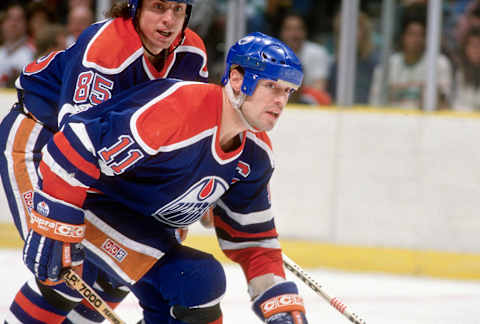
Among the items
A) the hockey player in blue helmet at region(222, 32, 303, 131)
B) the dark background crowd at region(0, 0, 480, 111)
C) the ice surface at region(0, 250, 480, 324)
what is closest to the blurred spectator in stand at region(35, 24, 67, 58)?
the dark background crowd at region(0, 0, 480, 111)

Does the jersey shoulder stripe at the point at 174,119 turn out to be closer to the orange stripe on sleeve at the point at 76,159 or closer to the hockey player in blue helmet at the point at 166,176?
the hockey player in blue helmet at the point at 166,176

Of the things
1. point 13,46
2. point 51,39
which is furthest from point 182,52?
point 13,46

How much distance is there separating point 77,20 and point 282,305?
9.66 ft

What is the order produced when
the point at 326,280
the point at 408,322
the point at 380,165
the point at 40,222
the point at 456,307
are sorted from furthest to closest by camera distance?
the point at 380,165 < the point at 326,280 < the point at 456,307 < the point at 408,322 < the point at 40,222

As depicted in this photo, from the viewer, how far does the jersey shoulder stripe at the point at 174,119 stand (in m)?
2.00

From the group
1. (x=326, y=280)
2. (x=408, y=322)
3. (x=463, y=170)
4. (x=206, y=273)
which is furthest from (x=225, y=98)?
(x=463, y=170)

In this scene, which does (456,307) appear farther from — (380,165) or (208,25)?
(208,25)

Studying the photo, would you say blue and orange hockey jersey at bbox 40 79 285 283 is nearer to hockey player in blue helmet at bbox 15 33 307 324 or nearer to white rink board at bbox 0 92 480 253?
→ hockey player in blue helmet at bbox 15 33 307 324

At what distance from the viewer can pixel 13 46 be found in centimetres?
500

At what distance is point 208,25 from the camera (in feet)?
15.5

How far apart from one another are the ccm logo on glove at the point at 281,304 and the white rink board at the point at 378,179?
2.33 metres

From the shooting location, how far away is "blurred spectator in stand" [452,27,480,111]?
4.49 meters

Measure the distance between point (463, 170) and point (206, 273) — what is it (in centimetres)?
268

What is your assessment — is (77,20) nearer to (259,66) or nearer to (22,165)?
(22,165)
